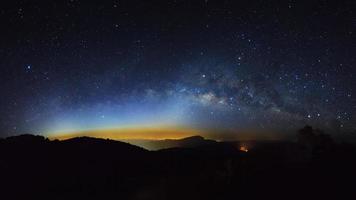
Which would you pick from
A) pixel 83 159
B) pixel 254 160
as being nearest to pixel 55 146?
pixel 83 159

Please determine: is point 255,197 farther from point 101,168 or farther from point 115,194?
point 101,168

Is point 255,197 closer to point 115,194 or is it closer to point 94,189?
point 115,194

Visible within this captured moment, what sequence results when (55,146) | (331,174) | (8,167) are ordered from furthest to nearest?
(55,146), (8,167), (331,174)

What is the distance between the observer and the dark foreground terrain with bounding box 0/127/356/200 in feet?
135

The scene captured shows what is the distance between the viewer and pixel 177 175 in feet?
184

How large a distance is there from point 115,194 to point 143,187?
3854 mm

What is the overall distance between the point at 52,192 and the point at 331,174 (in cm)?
3734

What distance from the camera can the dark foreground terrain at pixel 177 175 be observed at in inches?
1623

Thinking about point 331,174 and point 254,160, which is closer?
point 331,174

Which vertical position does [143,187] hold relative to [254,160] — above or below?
below

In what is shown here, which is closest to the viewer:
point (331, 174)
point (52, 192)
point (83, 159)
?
point (331, 174)

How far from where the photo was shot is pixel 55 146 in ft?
297

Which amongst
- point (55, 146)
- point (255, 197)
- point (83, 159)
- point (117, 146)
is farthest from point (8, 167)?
point (255, 197)

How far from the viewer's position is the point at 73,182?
190 ft
